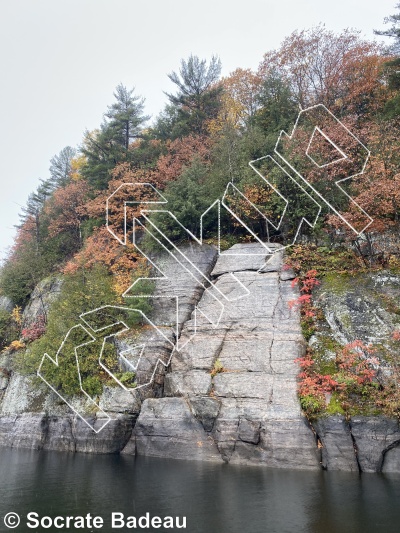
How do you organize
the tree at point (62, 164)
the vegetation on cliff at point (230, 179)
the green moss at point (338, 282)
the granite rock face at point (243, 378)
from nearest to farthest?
the granite rock face at point (243, 378) < the green moss at point (338, 282) < the vegetation on cliff at point (230, 179) < the tree at point (62, 164)

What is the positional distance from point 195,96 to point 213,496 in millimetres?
30480

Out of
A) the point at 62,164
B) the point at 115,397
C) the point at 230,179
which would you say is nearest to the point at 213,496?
the point at 115,397

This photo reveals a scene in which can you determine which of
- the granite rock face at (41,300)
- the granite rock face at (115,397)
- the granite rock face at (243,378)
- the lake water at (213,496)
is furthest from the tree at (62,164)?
the lake water at (213,496)

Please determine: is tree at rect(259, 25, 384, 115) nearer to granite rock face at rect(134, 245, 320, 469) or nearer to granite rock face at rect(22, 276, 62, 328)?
granite rock face at rect(134, 245, 320, 469)

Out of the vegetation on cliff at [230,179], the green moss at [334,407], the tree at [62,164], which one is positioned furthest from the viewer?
the tree at [62,164]

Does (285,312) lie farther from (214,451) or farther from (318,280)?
(214,451)

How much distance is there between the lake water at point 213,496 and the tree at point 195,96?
2555 centimetres

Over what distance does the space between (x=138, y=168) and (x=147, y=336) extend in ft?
47.8

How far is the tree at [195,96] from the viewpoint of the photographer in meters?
33.5

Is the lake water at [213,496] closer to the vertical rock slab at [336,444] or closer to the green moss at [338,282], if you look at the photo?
the vertical rock slab at [336,444]

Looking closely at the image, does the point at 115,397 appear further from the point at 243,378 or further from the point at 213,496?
the point at 213,496

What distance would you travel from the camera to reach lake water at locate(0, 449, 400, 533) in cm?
927

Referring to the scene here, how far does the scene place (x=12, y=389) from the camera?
78.9 ft

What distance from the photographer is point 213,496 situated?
11.3m
